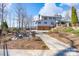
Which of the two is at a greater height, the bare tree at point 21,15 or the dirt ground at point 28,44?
the bare tree at point 21,15

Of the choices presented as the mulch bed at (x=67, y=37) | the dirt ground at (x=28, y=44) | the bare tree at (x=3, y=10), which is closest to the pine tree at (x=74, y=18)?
the mulch bed at (x=67, y=37)

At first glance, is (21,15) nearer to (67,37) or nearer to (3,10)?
(3,10)

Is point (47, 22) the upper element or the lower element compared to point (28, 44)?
upper

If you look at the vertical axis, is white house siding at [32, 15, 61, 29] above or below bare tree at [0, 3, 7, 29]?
below

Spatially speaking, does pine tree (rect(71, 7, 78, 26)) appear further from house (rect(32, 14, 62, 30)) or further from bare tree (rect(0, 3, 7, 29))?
bare tree (rect(0, 3, 7, 29))

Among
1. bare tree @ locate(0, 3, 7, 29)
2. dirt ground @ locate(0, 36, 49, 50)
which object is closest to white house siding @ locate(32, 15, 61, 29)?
dirt ground @ locate(0, 36, 49, 50)

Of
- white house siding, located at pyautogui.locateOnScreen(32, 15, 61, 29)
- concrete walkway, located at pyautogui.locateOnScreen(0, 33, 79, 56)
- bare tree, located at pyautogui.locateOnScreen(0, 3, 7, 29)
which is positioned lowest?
concrete walkway, located at pyautogui.locateOnScreen(0, 33, 79, 56)

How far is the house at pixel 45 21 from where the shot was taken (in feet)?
5.09

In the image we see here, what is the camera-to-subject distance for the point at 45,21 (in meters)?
1.56

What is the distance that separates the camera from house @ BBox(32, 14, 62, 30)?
61.1 inches

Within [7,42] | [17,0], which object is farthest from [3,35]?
[17,0]

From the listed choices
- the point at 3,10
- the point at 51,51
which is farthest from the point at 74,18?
the point at 3,10

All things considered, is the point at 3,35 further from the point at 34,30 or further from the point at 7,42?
the point at 34,30

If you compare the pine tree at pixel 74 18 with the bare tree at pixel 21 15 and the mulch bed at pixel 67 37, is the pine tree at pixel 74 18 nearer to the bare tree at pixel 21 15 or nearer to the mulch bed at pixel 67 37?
the mulch bed at pixel 67 37
